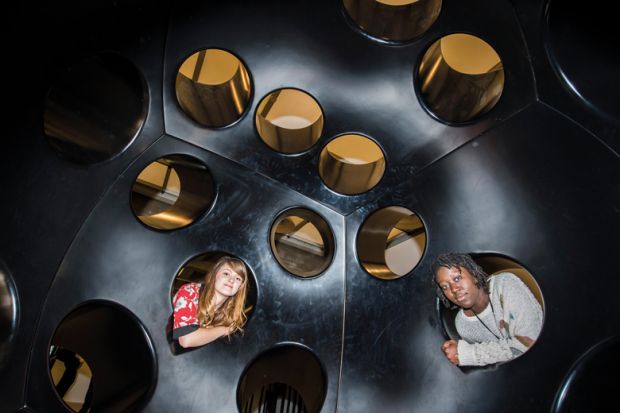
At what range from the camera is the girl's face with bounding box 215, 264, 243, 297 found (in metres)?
3.20

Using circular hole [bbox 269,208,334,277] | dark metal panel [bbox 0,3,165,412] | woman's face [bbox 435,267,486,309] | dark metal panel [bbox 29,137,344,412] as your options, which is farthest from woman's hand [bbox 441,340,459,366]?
circular hole [bbox 269,208,334,277]

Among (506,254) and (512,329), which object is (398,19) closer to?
(506,254)

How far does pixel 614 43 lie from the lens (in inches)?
125

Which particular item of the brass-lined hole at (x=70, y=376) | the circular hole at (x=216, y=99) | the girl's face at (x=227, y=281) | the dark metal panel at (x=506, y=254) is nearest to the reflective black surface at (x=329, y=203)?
the dark metal panel at (x=506, y=254)

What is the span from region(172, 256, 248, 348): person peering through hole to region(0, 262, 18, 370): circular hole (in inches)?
32.6

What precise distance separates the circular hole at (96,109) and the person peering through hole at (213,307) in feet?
3.07

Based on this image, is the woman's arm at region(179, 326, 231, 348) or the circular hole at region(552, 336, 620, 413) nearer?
the circular hole at region(552, 336, 620, 413)

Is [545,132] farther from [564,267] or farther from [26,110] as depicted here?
[26,110]

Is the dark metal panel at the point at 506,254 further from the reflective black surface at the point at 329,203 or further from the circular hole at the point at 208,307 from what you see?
the circular hole at the point at 208,307

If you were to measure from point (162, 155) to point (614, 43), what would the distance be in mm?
2639

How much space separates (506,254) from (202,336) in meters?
1.79

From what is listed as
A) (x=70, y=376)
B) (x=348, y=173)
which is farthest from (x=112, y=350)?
(x=70, y=376)

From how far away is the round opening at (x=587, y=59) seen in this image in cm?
316

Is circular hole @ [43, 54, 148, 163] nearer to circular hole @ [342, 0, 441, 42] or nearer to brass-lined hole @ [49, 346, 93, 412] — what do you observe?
circular hole @ [342, 0, 441, 42]
